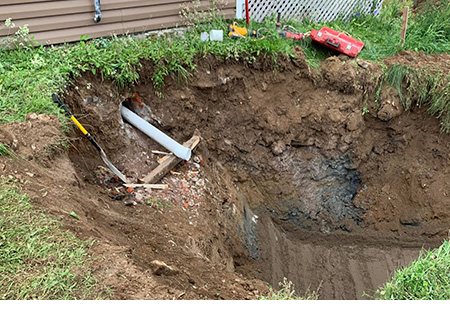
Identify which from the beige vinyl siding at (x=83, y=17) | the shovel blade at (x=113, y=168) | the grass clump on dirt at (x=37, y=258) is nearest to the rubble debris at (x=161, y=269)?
the grass clump on dirt at (x=37, y=258)

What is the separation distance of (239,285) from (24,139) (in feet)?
7.77

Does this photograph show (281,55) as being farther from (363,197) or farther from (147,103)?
(363,197)

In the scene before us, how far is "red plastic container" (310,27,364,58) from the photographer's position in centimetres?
594

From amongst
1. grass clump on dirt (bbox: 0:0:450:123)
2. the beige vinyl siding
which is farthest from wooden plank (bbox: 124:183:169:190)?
the beige vinyl siding

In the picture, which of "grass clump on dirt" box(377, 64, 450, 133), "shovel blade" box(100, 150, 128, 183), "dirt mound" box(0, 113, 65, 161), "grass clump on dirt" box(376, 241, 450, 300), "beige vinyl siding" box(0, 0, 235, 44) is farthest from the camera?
"grass clump on dirt" box(377, 64, 450, 133)

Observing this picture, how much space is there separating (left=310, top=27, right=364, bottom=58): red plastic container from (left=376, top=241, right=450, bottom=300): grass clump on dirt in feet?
11.9

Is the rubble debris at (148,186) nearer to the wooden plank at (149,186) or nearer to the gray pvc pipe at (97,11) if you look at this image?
the wooden plank at (149,186)

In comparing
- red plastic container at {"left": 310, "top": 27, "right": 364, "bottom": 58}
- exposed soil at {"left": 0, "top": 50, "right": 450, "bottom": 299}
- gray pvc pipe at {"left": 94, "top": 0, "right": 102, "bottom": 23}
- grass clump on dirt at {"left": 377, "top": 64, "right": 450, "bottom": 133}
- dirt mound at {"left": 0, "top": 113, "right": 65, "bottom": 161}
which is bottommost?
exposed soil at {"left": 0, "top": 50, "right": 450, "bottom": 299}

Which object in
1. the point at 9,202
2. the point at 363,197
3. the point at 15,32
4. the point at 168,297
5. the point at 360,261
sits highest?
the point at 15,32

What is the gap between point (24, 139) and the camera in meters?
3.66

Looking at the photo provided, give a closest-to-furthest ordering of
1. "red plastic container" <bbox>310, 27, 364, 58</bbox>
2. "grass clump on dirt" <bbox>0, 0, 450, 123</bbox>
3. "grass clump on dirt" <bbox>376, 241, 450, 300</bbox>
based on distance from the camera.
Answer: "grass clump on dirt" <bbox>376, 241, 450, 300</bbox> → "grass clump on dirt" <bbox>0, 0, 450, 123</bbox> → "red plastic container" <bbox>310, 27, 364, 58</bbox>

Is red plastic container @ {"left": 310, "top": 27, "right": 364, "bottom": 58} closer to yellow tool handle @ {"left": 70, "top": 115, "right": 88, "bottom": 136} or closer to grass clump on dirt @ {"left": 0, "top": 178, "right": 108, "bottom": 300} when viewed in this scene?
yellow tool handle @ {"left": 70, "top": 115, "right": 88, "bottom": 136}

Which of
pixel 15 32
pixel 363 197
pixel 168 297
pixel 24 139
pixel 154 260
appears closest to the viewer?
pixel 168 297

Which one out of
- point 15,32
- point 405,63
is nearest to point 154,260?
point 15,32
